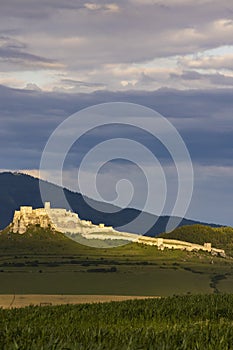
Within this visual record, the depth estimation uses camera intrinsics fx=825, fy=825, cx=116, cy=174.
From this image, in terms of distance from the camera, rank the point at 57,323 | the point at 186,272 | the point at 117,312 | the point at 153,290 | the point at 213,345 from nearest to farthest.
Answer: the point at 213,345
the point at 57,323
the point at 117,312
the point at 153,290
the point at 186,272

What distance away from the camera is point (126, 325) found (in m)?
35.6

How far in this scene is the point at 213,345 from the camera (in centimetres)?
2548

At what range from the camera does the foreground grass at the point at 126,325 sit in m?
23.9

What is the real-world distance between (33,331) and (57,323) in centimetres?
834

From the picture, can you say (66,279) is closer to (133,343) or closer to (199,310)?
(199,310)

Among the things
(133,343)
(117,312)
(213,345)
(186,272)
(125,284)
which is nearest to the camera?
(133,343)

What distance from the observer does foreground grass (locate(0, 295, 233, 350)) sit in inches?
941

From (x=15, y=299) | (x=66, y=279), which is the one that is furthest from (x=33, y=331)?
(x=66, y=279)

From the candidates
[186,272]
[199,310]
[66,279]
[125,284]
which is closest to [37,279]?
[66,279]

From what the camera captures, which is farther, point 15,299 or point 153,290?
point 153,290

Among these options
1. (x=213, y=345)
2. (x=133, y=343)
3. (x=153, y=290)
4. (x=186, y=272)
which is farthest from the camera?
(x=186, y=272)

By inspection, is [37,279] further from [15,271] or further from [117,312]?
[117,312]

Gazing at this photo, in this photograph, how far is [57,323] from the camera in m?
34.1

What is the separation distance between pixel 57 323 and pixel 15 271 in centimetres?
16762
